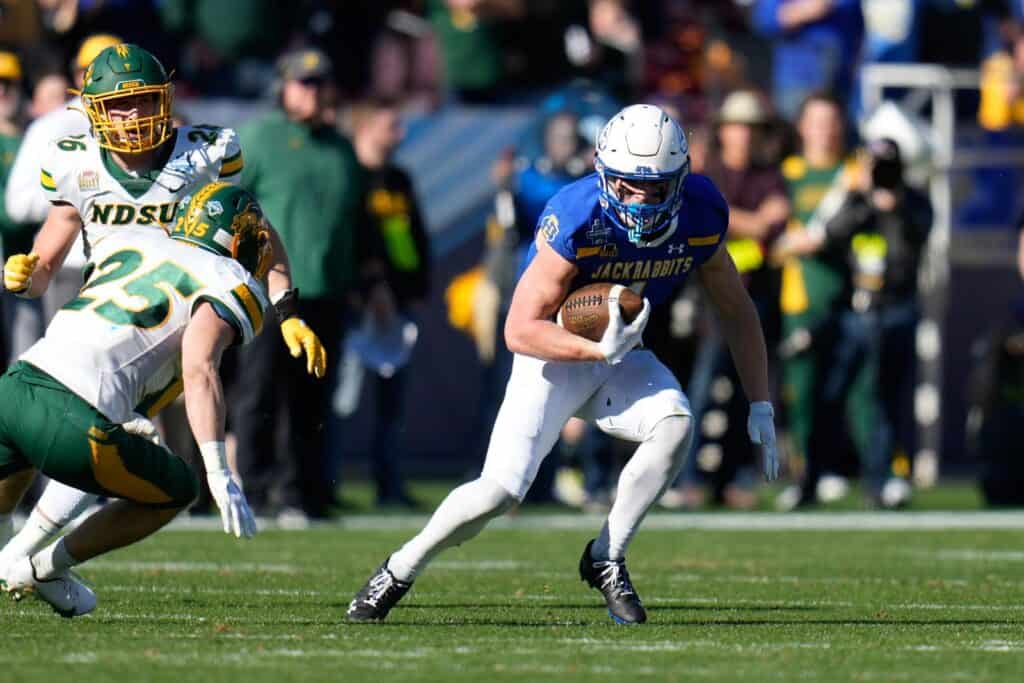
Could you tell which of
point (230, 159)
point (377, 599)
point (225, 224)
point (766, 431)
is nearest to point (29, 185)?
point (230, 159)

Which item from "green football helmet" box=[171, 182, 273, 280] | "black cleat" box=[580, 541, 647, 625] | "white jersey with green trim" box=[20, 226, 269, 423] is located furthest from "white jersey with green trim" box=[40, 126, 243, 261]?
"black cleat" box=[580, 541, 647, 625]

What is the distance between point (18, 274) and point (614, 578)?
1.82 metres

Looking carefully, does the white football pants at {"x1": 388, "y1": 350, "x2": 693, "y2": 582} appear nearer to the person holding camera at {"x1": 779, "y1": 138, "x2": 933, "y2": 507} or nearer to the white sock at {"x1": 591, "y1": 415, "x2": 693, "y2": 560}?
the white sock at {"x1": 591, "y1": 415, "x2": 693, "y2": 560}

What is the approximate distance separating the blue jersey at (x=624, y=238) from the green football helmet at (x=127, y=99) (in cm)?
112

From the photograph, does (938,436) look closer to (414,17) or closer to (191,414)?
(414,17)

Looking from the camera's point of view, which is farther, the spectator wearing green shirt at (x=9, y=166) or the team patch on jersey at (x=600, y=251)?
the spectator wearing green shirt at (x=9, y=166)

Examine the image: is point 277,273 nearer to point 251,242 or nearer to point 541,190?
point 251,242

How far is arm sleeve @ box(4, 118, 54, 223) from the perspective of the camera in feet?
29.0

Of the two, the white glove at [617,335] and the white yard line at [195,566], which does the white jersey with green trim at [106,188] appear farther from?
the white yard line at [195,566]

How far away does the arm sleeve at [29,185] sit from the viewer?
348 inches

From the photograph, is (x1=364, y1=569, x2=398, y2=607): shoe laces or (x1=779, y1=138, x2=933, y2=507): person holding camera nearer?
(x1=364, y1=569, x2=398, y2=607): shoe laces

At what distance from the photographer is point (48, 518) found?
624 centimetres

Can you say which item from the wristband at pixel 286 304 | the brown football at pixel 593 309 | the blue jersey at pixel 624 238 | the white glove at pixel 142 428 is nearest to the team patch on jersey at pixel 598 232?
the blue jersey at pixel 624 238

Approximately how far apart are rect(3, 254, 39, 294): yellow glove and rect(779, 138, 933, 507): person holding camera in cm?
555
